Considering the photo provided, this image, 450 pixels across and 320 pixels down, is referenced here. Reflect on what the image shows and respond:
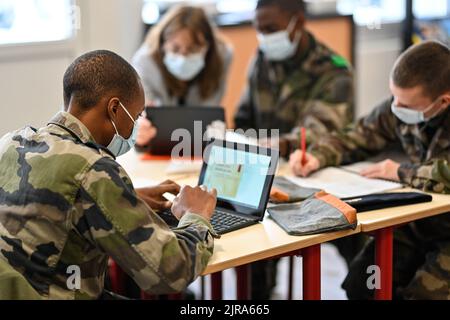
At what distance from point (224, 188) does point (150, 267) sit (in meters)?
0.58

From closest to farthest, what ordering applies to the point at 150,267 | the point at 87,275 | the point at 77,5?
the point at 150,267 < the point at 87,275 < the point at 77,5

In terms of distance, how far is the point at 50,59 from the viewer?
352cm

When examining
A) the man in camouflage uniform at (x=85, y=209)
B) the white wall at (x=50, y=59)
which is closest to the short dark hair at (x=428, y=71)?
the man in camouflage uniform at (x=85, y=209)

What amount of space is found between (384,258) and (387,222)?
121 millimetres

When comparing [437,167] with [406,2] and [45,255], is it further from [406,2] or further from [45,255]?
[406,2]

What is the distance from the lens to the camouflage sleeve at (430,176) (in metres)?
2.10

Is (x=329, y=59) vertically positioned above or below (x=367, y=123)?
above

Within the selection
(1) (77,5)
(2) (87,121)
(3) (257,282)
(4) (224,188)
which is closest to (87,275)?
(2) (87,121)

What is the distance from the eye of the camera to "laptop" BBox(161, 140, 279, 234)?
6.20 ft

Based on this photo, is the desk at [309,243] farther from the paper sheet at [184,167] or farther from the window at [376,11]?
the window at [376,11]

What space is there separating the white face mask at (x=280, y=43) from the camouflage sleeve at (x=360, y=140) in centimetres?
55

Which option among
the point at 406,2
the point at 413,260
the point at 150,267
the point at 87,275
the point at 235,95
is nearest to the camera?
the point at 150,267

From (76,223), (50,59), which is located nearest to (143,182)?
(76,223)

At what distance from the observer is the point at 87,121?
5.26ft
